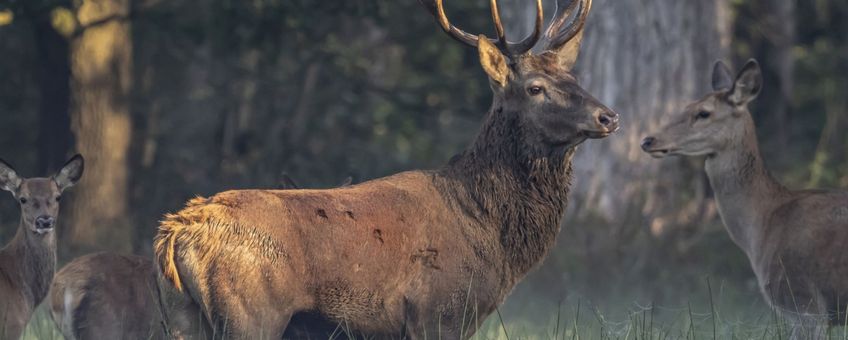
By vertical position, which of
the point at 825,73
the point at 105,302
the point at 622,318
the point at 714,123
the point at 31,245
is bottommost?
the point at 622,318

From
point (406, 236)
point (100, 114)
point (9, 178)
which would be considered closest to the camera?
point (406, 236)

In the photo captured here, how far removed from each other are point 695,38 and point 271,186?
20.2 feet

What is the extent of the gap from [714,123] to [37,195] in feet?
16.2

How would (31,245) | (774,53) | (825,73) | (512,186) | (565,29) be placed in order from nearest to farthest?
(512,186) → (565,29) → (31,245) → (825,73) → (774,53)

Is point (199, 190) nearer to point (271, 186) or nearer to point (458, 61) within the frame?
point (271, 186)

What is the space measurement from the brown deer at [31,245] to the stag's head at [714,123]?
4410mm

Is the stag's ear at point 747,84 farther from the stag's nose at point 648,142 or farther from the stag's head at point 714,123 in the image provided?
the stag's nose at point 648,142

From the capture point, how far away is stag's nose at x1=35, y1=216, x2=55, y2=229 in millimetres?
9828

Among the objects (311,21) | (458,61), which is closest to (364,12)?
(311,21)

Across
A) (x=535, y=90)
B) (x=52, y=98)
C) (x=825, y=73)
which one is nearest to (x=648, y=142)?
(x=535, y=90)

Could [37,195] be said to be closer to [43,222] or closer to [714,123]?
[43,222]

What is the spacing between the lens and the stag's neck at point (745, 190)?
1028cm

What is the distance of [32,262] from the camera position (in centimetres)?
984

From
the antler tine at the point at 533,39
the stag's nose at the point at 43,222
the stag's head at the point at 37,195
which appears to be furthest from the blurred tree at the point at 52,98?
the antler tine at the point at 533,39
